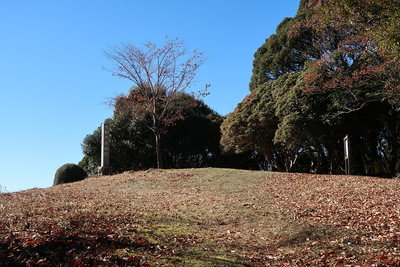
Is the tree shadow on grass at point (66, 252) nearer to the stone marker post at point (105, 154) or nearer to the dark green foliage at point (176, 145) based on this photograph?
the stone marker post at point (105, 154)

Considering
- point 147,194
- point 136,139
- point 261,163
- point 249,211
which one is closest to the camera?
point 249,211

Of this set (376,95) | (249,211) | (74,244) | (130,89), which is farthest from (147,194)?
(130,89)

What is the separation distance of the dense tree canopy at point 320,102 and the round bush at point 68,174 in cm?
848

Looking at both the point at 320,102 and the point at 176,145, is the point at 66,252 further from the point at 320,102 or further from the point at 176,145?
the point at 176,145

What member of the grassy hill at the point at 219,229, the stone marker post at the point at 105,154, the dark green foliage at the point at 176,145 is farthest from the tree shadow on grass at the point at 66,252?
the dark green foliage at the point at 176,145

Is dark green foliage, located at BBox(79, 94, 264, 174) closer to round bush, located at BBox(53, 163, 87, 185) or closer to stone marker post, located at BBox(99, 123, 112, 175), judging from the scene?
stone marker post, located at BBox(99, 123, 112, 175)

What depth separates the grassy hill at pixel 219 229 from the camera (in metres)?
5.21

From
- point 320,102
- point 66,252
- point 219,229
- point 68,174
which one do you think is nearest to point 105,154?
point 68,174

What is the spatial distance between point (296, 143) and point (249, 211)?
29.2ft

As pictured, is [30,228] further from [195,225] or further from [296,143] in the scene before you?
[296,143]

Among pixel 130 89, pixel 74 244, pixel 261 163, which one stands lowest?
pixel 74 244

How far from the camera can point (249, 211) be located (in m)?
9.73

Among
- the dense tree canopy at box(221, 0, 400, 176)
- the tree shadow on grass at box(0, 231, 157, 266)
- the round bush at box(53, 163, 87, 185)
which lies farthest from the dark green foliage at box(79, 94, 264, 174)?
the tree shadow on grass at box(0, 231, 157, 266)

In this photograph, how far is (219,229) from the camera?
809cm
